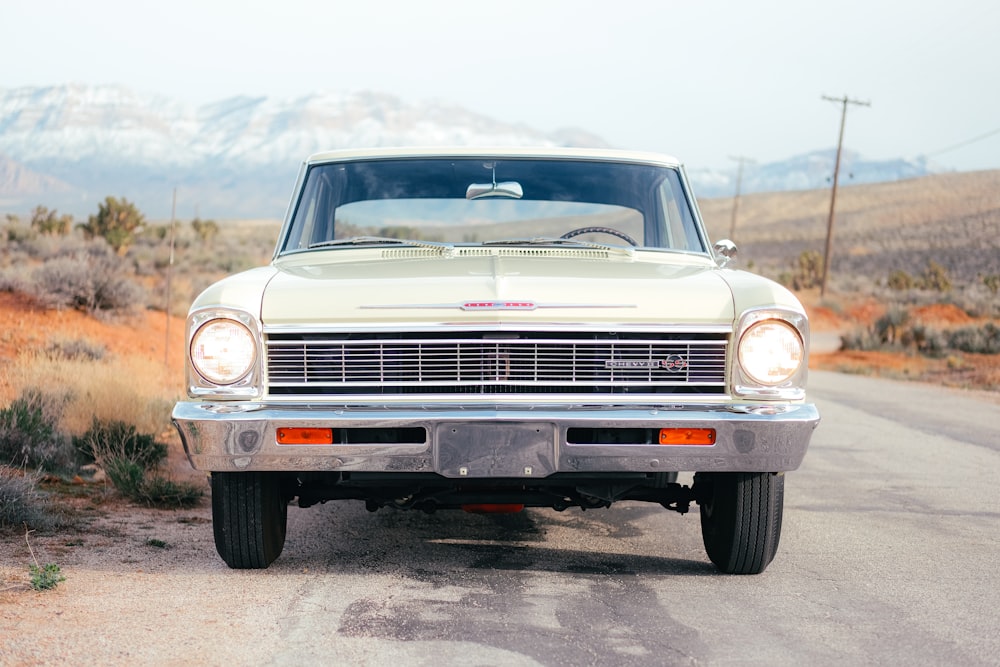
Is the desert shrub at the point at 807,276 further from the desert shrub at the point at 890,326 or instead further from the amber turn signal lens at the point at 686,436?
the amber turn signal lens at the point at 686,436

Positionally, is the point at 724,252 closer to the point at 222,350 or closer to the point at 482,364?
the point at 482,364

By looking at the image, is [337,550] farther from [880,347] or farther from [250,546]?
[880,347]

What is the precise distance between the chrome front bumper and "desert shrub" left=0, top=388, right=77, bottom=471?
356 centimetres

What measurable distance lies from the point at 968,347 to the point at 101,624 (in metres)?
24.1

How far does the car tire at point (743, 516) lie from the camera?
4.80 m

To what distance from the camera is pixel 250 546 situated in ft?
16.0

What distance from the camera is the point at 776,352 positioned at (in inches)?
178

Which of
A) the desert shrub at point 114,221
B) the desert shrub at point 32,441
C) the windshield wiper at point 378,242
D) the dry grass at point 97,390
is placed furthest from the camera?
the desert shrub at point 114,221

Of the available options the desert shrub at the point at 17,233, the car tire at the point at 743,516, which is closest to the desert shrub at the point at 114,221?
the desert shrub at the point at 17,233

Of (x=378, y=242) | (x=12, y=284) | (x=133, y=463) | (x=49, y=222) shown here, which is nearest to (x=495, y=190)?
(x=378, y=242)

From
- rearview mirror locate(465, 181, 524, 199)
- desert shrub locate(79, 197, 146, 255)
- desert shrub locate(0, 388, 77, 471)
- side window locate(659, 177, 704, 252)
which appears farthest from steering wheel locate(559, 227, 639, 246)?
desert shrub locate(79, 197, 146, 255)

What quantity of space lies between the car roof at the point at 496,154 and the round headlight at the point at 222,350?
1906 millimetres

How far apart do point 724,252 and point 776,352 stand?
1.49 m

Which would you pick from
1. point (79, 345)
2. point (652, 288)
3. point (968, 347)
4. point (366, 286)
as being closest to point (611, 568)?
point (652, 288)
